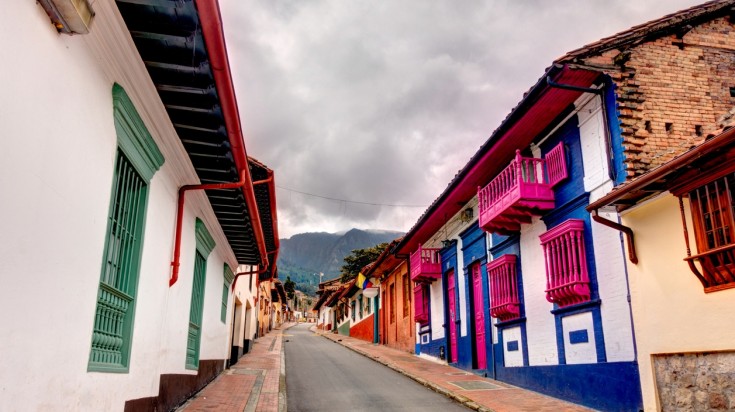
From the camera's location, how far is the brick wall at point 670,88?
816 centimetres

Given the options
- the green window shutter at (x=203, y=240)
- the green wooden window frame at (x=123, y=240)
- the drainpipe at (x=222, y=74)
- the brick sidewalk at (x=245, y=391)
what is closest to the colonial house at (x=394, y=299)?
the brick sidewalk at (x=245, y=391)

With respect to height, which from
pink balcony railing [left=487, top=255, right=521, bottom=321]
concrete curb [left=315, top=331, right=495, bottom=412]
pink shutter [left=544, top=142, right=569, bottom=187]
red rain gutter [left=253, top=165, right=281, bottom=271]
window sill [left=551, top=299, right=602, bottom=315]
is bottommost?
concrete curb [left=315, top=331, right=495, bottom=412]

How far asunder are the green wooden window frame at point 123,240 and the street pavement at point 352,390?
3.22 metres

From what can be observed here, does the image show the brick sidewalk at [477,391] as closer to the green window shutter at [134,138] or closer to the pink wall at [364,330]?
the green window shutter at [134,138]

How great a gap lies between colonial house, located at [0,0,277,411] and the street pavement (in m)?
2.68

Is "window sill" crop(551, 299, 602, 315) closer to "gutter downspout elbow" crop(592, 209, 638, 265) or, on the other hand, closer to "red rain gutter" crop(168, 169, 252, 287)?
"gutter downspout elbow" crop(592, 209, 638, 265)

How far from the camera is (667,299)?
22.6 ft

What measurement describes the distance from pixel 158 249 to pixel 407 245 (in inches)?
538

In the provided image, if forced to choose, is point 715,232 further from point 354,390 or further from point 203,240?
point 203,240

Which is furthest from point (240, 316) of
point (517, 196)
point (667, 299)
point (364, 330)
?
point (667, 299)

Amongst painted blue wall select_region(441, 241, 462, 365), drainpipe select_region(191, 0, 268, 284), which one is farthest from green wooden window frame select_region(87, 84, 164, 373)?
painted blue wall select_region(441, 241, 462, 365)

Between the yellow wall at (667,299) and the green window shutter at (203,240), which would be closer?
the yellow wall at (667,299)

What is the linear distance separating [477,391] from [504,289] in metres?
2.26

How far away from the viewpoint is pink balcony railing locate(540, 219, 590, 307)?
884 cm
